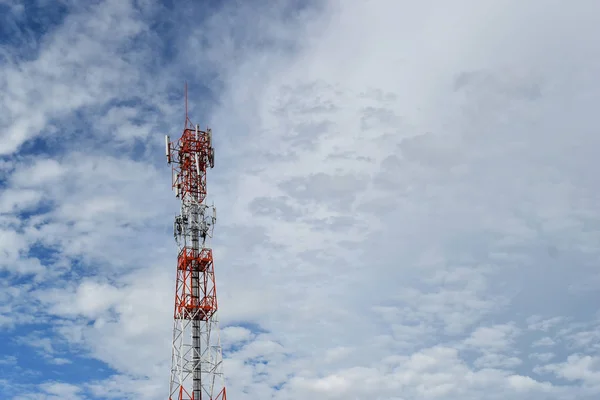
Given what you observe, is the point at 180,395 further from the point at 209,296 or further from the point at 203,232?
the point at 203,232

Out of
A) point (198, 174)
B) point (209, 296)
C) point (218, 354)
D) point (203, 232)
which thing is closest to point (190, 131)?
point (198, 174)

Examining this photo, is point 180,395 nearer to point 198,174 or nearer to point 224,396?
point 224,396

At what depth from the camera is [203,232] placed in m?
122

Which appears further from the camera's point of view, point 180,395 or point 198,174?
point 198,174

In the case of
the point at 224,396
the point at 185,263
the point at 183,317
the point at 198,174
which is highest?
the point at 198,174

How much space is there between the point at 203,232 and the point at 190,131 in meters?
18.1

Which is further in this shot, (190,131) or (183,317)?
(190,131)

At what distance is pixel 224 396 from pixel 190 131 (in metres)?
44.6

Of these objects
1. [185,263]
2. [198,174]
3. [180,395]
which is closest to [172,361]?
[180,395]

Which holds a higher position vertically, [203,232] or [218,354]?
[203,232]

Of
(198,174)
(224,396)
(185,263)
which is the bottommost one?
(224,396)

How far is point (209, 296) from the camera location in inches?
4668

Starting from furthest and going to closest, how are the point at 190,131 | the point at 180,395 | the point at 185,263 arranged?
the point at 190,131, the point at 185,263, the point at 180,395

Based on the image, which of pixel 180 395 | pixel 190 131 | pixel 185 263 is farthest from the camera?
pixel 190 131
